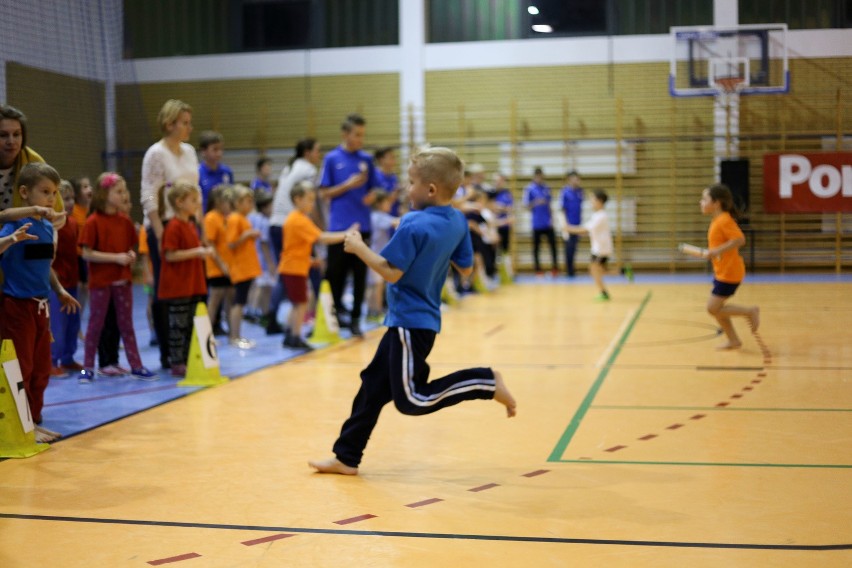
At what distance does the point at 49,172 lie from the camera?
484 cm

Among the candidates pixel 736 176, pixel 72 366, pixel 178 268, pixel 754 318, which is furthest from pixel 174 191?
pixel 736 176

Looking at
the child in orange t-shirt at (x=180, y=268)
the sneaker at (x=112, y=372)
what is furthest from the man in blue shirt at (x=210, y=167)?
the sneaker at (x=112, y=372)

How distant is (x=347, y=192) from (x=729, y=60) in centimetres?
911

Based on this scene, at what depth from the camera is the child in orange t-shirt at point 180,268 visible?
22.0 feet

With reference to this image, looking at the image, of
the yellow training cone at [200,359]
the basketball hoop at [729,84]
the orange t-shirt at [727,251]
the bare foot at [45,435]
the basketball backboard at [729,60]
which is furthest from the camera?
the basketball hoop at [729,84]

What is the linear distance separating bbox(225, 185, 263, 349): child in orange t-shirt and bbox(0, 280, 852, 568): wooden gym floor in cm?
163

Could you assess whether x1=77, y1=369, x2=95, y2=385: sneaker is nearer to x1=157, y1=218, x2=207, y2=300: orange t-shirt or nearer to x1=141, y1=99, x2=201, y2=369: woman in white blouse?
x1=141, y1=99, x2=201, y2=369: woman in white blouse

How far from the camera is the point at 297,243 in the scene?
8.16 meters

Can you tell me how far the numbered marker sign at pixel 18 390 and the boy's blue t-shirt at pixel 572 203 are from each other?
43.6ft

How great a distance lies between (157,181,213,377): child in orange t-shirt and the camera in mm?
6703

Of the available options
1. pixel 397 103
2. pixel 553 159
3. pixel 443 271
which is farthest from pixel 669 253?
pixel 443 271

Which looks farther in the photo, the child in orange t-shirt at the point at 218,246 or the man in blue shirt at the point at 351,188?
the man in blue shirt at the point at 351,188

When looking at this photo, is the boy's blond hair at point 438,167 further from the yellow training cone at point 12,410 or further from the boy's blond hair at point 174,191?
the boy's blond hair at point 174,191

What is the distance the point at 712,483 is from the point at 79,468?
271cm
